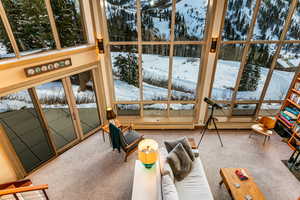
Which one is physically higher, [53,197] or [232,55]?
[232,55]

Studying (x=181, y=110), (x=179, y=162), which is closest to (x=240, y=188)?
(x=179, y=162)

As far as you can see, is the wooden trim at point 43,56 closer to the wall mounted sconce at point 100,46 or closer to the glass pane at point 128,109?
the wall mounted sconce at point 100,46

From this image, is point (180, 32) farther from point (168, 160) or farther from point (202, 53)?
point (168, 160)

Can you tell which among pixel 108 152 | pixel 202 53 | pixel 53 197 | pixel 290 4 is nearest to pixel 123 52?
pixel 202 53

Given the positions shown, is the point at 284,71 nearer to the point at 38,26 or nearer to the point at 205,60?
the point at 205,60

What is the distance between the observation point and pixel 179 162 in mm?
3170

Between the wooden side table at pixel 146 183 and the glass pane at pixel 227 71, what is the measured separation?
2.86 meters

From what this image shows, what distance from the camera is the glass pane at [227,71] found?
4.38 meters

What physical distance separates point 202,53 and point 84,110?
386cm

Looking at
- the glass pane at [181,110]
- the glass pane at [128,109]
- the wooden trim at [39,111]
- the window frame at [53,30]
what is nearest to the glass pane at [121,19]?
the window frame at [53,30]

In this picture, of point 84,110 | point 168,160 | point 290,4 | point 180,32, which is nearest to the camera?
point 168,160

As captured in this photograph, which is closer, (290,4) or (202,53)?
(290,4)

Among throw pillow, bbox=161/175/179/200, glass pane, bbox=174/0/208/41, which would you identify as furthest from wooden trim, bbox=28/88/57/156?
glass pane, bbox=174/0/208/41

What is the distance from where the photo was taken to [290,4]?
12.9 feet
